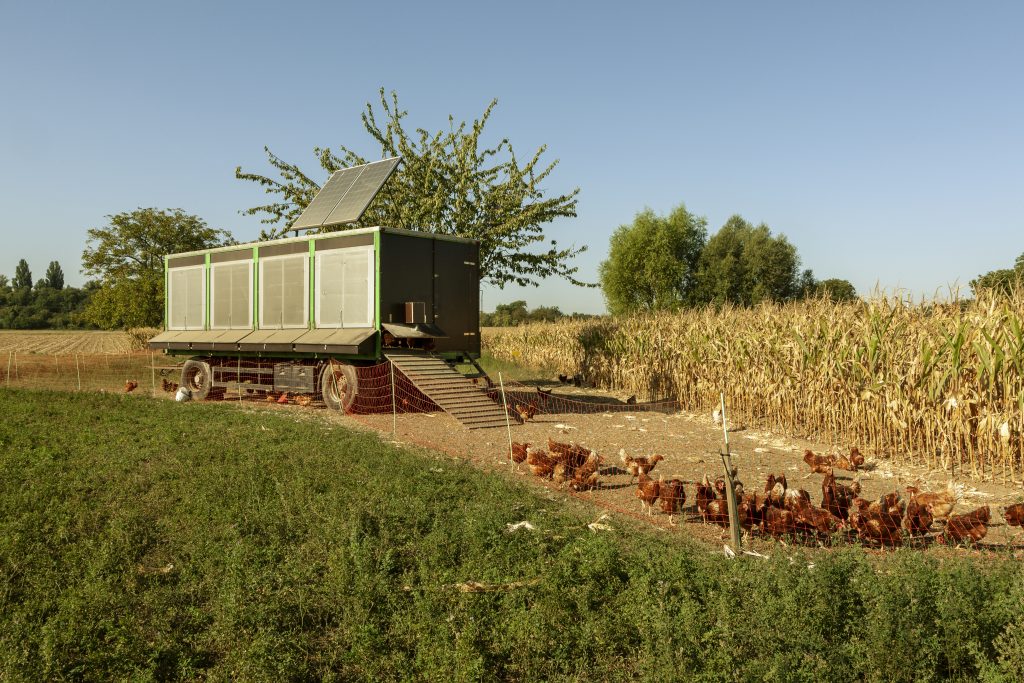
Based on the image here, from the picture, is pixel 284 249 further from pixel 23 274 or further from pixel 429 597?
pixel 23 274

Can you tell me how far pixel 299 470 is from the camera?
9.72 metres

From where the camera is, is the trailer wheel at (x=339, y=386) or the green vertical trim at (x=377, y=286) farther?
the trailer wheel at (x=339, y=386)

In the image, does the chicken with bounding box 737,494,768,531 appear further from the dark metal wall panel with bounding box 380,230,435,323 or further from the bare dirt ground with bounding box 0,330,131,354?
the bare dirt ground with bounding box 0,330,131,354

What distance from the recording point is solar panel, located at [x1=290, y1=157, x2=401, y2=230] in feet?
61.4

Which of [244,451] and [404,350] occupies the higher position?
[404,350]

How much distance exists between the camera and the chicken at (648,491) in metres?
8.10

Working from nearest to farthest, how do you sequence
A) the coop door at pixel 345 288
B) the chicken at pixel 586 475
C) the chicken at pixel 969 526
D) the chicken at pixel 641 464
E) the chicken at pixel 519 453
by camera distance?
1. the chicken at pixel 969 526
2. the chicken at pixel 641 464
3. the chicken at pixel 586 475
4. the chicken at pixel 519 453
5. the coop door at pixel 345 288

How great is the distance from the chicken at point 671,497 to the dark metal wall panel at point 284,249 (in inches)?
490

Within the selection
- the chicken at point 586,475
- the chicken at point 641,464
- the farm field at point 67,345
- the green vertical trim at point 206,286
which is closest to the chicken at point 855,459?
the chicken at point 641,464

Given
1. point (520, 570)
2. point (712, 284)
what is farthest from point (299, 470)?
point (712, 284)

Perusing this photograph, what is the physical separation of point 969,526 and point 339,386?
13.3m

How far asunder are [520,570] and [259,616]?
2.17 meters

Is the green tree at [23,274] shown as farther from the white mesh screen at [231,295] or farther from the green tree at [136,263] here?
the white mesh screen at [231,295]

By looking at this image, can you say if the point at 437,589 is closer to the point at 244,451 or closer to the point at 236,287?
the point at 244,451
